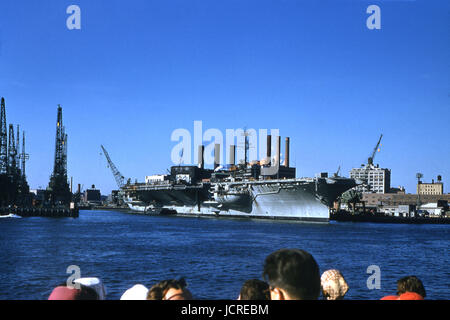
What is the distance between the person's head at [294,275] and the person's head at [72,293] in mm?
2268

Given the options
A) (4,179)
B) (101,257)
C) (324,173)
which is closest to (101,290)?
(101,257)

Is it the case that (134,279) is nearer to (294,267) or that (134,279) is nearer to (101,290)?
(101,290)

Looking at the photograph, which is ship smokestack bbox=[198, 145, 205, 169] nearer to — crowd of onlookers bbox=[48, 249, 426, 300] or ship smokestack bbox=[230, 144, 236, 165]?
ship smokestack bbox=[230, 144, 236, 165]

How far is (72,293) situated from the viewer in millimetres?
4992

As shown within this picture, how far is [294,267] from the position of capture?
391cm

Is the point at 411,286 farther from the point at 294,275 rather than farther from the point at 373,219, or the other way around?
the point at 373,219

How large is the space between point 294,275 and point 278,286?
0.18 metres

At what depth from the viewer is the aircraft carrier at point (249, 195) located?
252 ft

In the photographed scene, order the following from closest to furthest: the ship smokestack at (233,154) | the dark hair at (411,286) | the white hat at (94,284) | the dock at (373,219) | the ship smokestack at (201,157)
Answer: the white hat at (94,284) → the dark hair at (411,286) → the dock at (373,219) → the ship smokestack at (233,154) → the ship smokestack at (201,157)

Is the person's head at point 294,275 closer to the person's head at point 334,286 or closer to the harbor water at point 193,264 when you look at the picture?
the person's head at point 334,286

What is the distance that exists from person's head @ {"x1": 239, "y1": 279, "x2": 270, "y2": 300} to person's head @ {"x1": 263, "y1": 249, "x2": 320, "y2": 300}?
89 centimetres


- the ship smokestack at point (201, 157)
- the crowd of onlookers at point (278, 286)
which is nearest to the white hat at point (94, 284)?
the crowd of onlookers at point (278, 286)

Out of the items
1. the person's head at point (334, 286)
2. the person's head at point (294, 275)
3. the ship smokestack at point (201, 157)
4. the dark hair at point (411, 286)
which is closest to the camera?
the person's head at point (294, 275)

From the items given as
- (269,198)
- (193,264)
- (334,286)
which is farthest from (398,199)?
(334,286)
